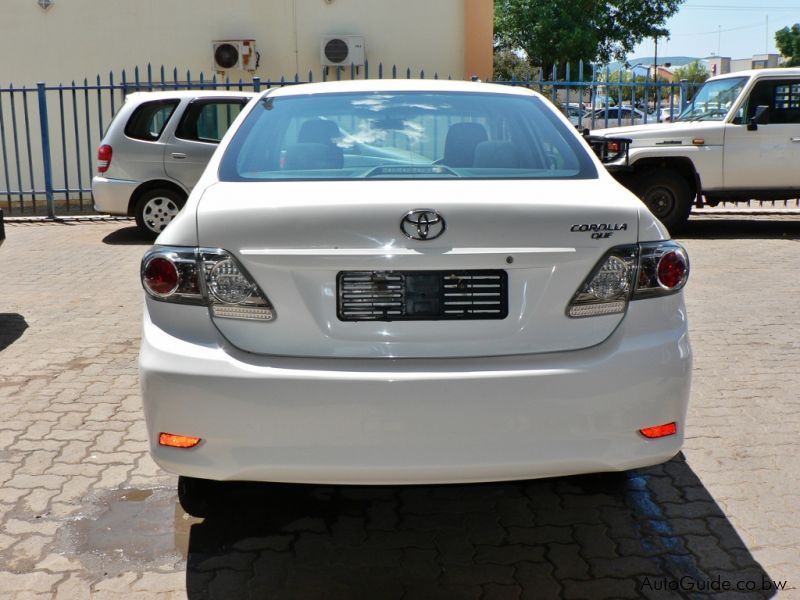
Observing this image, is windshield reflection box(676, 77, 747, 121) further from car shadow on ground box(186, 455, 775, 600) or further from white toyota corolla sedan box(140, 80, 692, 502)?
white toyota corolla sedan box(140, 80, 692, 502)

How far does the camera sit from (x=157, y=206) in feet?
36.0

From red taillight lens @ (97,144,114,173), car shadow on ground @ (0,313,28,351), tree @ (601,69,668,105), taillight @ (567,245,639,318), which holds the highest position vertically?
tree @ (601,69,668,105)

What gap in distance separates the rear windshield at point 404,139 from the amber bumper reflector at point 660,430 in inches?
36.3

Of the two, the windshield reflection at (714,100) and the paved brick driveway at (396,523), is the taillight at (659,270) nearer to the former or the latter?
the paved brick driveway at (396,523)

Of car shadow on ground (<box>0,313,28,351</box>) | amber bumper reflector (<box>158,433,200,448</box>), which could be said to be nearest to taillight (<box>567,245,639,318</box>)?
amber bumper reflector (<box>158,433,200,448</box>)

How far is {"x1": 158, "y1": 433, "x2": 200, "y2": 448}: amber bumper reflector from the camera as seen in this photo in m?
2.83

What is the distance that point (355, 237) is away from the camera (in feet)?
9.13

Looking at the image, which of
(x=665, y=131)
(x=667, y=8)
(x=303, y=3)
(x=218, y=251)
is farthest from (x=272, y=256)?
(x=667, y=8)

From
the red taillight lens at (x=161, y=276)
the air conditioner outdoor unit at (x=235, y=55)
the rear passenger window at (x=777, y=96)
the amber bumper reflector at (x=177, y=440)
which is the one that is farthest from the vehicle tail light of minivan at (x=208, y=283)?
the air conditioner outdoor unit at (x=235, y=55)

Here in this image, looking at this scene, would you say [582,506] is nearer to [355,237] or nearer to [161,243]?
[355,237]

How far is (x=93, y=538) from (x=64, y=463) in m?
0.81

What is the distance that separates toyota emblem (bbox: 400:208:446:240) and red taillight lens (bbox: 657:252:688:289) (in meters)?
0.71

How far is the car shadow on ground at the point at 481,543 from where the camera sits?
3.06 metres

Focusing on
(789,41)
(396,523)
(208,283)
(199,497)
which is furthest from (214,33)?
(789,41)
